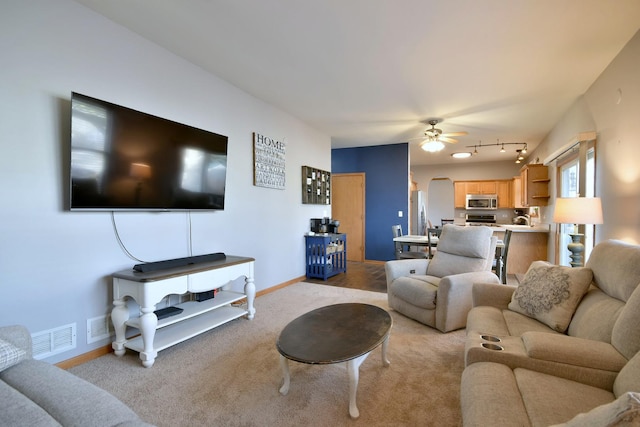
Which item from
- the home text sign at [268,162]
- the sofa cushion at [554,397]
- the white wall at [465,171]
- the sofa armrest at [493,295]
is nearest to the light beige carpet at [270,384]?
the sofa armrest at [493,295]

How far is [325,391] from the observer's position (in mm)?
1972

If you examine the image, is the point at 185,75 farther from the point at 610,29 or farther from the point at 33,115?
the point at 610,29

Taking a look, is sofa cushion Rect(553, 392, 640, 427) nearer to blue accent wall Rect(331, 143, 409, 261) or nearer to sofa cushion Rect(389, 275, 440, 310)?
sofa cushion Rect(389, 275, 440, 310)

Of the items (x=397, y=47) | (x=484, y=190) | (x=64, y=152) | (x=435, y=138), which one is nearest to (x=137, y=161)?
(x=64, y=152)

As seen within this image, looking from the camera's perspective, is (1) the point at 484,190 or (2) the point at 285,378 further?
(1) the point at 484,190

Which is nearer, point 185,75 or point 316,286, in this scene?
point 185,75

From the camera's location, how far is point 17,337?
1.50 m

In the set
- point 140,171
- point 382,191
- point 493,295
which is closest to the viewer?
point 493,295

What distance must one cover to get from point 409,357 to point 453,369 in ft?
1.07

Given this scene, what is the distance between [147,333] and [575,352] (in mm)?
A: 2597

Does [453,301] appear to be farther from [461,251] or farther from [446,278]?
[461,251]

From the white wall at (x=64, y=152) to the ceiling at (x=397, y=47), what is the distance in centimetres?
28

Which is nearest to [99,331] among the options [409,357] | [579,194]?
[409,357]

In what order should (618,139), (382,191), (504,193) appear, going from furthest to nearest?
(504,193)
(382,191)
(618,139)
